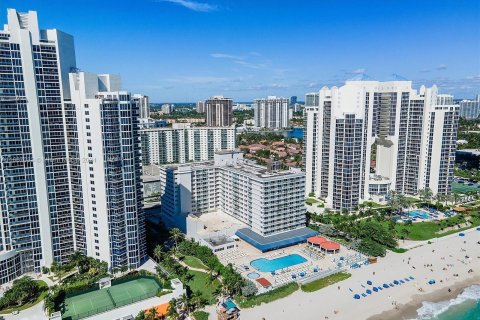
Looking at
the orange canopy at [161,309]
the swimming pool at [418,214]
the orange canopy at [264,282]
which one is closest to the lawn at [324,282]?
the orange canopy at [264,282]

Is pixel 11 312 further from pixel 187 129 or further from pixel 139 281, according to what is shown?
pixel 187 129

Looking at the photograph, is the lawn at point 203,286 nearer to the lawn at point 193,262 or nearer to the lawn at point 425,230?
the lawn at point 193,262

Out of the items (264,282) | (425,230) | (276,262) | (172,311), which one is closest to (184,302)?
(172,311)

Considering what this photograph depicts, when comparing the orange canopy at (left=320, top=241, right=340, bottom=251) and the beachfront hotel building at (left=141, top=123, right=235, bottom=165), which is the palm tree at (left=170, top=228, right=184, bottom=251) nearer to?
the orange canopy at (left=320, top=241, right=340, bottom=251)

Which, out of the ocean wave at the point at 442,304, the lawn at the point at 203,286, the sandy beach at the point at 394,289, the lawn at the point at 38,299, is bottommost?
the ocean wave at the point at 442,304

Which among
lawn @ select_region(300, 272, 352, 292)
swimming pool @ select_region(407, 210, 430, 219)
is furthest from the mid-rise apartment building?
swimming pool @ select_region(407, 210, 430, 219)

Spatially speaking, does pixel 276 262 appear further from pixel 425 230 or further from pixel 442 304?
pixel 425 230

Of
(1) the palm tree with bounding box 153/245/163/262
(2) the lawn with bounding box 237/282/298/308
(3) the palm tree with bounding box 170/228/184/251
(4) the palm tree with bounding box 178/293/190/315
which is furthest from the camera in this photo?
(3) the palm tree with bounding box 170/228/184/251
